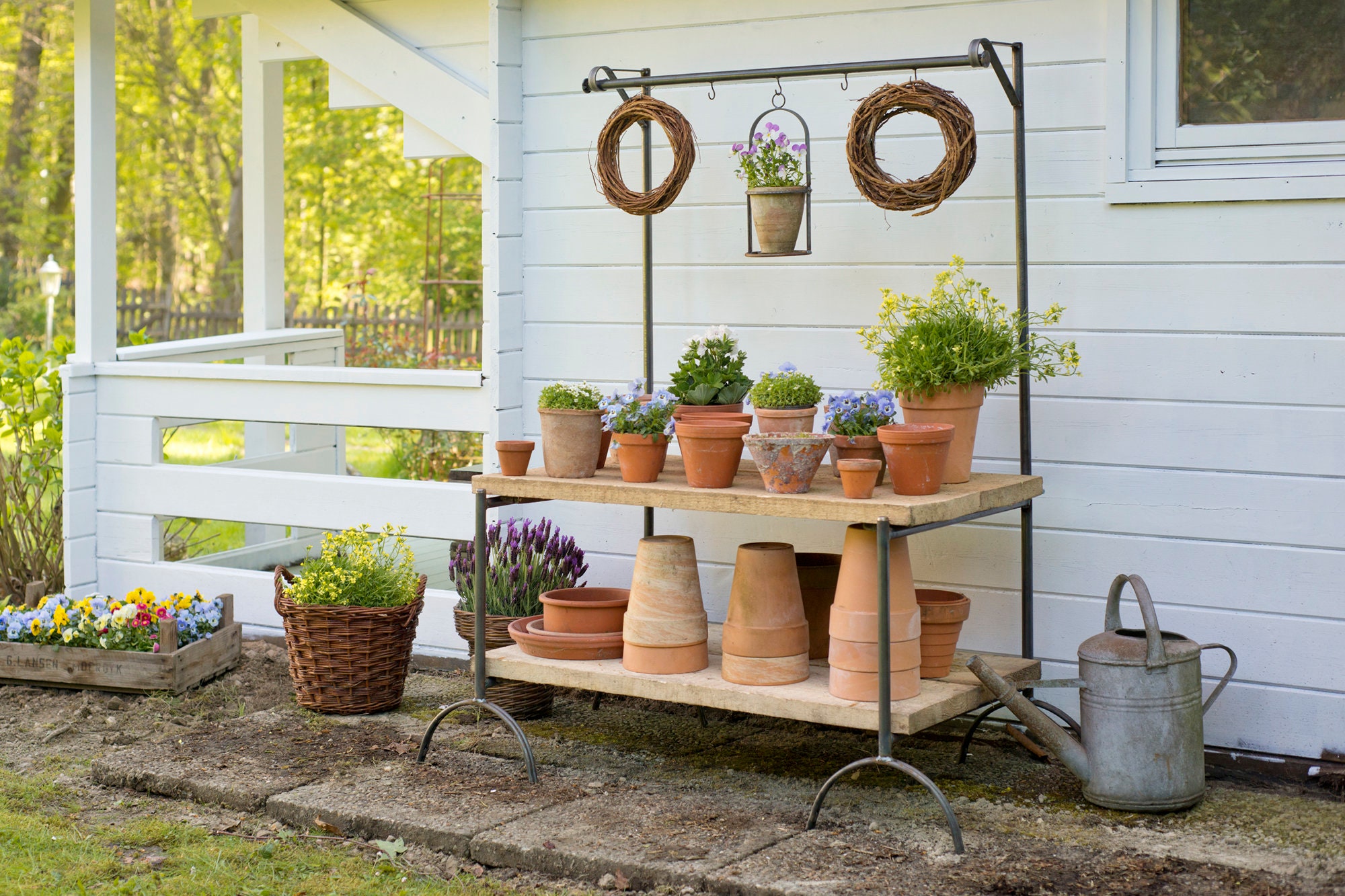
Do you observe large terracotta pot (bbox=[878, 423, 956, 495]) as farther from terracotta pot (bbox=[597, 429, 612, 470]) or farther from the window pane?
the window pane

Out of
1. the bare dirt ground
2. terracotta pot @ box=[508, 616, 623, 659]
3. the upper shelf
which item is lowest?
the bare dirt ground

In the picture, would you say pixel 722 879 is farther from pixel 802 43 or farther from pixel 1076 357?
pixel 802 43

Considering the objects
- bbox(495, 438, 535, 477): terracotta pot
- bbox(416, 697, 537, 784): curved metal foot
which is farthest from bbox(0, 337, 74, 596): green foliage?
bbox(495, 438, 535, 477): terracotta pot

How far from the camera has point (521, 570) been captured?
3941 mm

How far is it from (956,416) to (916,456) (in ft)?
0.94

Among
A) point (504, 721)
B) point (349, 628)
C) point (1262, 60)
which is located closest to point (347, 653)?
point (349, 628)

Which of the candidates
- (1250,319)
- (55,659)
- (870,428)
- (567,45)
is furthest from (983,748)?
(55,659)

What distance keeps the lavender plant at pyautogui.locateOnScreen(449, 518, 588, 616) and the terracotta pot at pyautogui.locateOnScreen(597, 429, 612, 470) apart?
495 millimetres

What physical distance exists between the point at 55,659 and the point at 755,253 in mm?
2599

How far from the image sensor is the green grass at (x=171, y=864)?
2.78 m

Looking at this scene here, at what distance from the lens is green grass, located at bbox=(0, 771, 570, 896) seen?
278 centimetres

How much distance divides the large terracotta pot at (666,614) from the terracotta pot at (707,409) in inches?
13.0

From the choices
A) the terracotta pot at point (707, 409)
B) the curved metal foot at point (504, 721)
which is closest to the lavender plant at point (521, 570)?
the curved metal foot at point (504, 721)

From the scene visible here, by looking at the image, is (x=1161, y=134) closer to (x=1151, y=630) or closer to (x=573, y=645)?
(x=1151, y=630)
